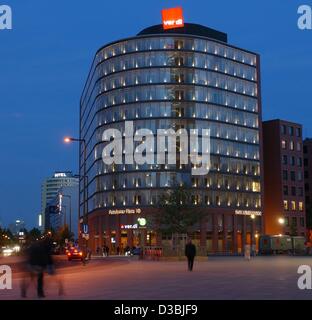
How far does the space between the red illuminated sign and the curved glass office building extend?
6.43ft

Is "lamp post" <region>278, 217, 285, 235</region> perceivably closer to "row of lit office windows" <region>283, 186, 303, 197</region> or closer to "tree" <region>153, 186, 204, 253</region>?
"row of lit office windows" <region>283, 186, 303, 197</region>

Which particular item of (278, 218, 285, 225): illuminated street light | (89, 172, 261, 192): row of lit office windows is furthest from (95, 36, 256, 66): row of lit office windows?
(278, 218, 285, 225): illuminated street light

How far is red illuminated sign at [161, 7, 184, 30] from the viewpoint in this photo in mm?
112938

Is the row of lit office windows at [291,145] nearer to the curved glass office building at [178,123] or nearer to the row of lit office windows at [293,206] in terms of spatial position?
the curved glass office building at [178,123]

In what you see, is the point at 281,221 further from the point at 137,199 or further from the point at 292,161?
the point at 137,199

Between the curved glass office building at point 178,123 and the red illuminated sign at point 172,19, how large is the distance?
6.43 ft

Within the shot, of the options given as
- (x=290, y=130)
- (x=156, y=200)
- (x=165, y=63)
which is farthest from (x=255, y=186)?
(x=165, y=63)

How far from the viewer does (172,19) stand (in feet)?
372

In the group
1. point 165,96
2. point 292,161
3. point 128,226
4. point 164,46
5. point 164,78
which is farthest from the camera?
point 292,161

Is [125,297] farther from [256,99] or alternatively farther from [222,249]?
[256,99]

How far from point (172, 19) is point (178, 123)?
2066cm

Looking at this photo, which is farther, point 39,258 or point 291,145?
point 291,145
